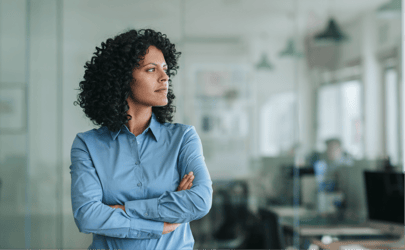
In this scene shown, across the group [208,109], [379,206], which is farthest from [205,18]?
[379,206]

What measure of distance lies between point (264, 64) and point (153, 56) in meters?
2.41

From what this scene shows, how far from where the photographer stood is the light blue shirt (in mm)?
1331

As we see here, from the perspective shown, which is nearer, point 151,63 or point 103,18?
point 151,63

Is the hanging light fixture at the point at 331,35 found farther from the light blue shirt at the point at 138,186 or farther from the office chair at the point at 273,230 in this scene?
the light blue shirt at the point at 138,186

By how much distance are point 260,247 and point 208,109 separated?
148 cm

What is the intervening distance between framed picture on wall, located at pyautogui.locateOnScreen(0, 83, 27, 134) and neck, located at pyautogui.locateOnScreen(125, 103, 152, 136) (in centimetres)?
244

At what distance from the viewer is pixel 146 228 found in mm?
1333

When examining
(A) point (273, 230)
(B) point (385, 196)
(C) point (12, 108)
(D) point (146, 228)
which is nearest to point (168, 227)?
(D) point (146, 228)

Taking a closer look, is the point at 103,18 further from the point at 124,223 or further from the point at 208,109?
the point at 124,223

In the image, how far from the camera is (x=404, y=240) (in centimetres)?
239

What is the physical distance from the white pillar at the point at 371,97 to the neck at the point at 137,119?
3.16 meters

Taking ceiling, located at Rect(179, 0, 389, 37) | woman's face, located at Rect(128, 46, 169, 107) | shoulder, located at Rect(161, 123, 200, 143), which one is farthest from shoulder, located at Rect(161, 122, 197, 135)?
ceiling, located at Rect(179, 0, 389, 37)

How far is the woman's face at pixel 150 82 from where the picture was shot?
1.46 meters

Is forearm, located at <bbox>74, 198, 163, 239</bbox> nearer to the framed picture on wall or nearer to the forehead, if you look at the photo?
the forehead
